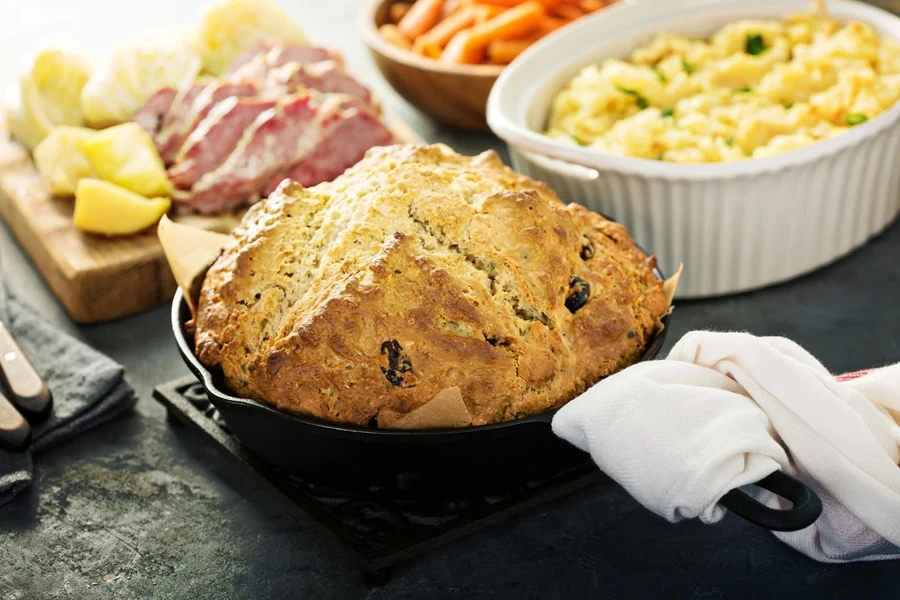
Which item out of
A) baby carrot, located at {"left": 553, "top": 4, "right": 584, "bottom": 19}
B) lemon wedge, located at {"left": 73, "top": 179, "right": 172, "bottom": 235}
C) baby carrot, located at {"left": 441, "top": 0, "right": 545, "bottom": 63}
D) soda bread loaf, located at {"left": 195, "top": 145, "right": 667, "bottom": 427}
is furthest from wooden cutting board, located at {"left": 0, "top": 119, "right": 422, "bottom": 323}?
baby carrot, located at {"left": 553, "top": 4, "right": 584, "bottom": 19}

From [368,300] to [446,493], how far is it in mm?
367

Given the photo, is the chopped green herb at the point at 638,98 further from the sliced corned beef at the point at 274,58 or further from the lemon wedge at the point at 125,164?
the lemon wedge at the point at 125,164

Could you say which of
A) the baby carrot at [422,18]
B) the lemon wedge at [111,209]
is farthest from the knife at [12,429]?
the baby carrot at [422,18]

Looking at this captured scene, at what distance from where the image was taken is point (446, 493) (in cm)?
177

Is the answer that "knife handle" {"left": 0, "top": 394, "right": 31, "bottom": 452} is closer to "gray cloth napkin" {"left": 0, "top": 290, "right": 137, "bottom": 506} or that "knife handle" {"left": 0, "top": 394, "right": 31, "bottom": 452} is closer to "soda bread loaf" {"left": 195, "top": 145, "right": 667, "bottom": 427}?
"gray cloth napkin" {"left": 0, "top": 290, "right": 137, "bottom": 506}

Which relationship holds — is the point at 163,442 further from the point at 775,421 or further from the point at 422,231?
the point at 775,421

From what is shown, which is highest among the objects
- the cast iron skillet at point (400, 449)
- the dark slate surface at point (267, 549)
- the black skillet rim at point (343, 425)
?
the black skillet rim at point (343, 425)

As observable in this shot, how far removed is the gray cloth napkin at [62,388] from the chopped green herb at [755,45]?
1.91 meters

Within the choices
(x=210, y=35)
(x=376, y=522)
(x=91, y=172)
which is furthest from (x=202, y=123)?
(x=376, y=522)

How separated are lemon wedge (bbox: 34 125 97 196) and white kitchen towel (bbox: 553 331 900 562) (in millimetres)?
1735

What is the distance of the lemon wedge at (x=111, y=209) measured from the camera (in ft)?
8.57

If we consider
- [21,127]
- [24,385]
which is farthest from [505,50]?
[24,385]

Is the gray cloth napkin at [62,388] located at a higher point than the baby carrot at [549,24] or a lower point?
lower

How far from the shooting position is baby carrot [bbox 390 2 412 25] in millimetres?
3584
